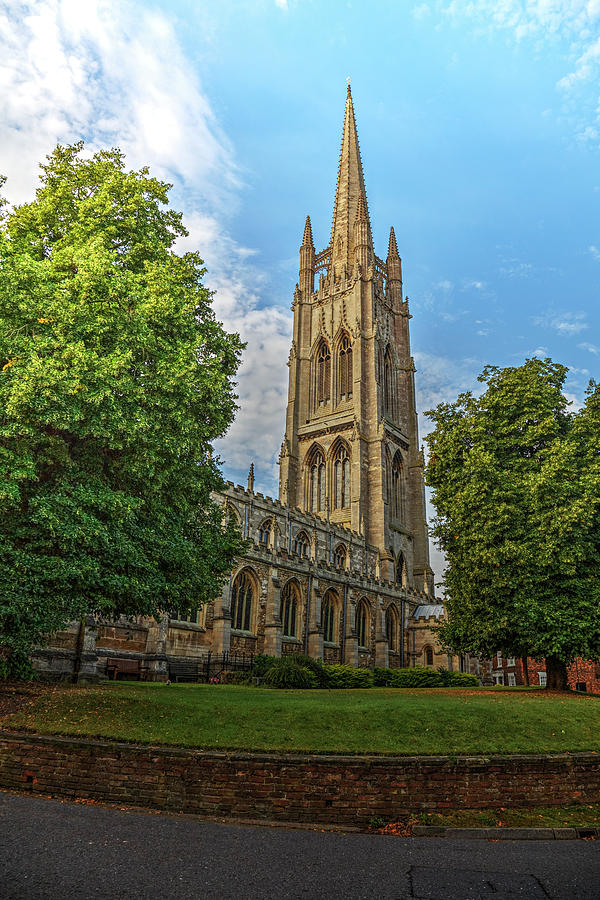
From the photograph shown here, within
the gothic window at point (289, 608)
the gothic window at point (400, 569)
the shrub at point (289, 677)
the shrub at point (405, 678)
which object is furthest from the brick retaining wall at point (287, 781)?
the gothic window at point (400, 569)

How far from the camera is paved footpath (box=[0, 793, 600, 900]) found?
557 cm

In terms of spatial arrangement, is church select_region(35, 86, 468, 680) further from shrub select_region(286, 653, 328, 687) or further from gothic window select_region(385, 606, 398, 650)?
shrub select_region(286, 653, 328, 687)

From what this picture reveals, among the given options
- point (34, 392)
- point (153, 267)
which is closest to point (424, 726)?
point (34, 392)

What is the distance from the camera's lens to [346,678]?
26.8 meters

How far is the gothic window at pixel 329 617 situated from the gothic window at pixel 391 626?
289 inches

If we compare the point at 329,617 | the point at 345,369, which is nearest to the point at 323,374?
A: the point at 345,369

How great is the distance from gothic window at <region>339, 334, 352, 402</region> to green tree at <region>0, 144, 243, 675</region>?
156 feet

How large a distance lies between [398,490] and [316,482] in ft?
29.9

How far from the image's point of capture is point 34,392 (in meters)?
11.9

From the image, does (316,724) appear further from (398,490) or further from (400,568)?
(398,490)

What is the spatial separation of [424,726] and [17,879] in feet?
23.3

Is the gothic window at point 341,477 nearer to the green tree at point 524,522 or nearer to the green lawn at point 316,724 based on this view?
the green tree at point 524,522

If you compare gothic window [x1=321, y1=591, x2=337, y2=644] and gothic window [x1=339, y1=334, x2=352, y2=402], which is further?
gothic window [x1=339, y1=334, x2=352, y2=402]

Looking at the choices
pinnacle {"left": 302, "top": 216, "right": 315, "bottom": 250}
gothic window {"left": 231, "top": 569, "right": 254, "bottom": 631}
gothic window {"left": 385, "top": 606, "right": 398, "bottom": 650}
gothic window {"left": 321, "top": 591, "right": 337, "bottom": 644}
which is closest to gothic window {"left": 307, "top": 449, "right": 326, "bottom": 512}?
gothic window {"left": 385, "top": 606, "right": 398, "bottom": 650}
